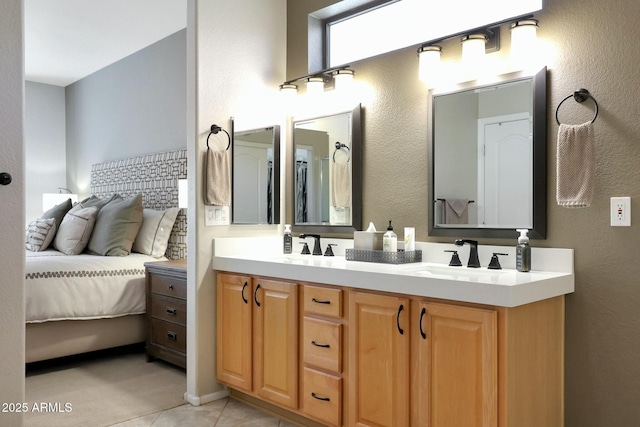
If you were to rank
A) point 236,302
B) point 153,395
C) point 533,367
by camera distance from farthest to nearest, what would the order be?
point 153,395 → point 236,302 → point 533,367

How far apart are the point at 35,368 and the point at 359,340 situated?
2.65m

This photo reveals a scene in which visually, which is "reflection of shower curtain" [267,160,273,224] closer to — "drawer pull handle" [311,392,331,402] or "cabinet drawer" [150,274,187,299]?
"cabinet drawer" [150,274,187,299]

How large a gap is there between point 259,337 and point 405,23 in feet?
6.23

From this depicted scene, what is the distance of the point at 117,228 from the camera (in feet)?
14.1

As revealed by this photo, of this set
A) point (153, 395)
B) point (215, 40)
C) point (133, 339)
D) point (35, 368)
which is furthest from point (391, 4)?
point (35, 368)

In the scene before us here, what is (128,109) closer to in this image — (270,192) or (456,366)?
(270,192)

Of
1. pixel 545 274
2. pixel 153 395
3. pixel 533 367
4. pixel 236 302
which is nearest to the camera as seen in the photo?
pixel 533 367

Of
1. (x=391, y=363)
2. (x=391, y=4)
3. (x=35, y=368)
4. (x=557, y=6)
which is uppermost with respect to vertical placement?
(x=391, y=4)

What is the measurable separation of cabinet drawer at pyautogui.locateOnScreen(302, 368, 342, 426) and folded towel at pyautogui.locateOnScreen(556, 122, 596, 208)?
1.26m

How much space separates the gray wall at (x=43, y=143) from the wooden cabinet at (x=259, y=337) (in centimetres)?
428

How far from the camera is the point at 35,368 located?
3.75 m

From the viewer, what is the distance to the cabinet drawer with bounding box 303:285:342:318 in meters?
2.43

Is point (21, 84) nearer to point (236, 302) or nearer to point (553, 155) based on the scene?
point (236, 302)

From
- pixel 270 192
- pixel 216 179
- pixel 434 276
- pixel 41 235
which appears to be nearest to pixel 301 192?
pixel 270 192
